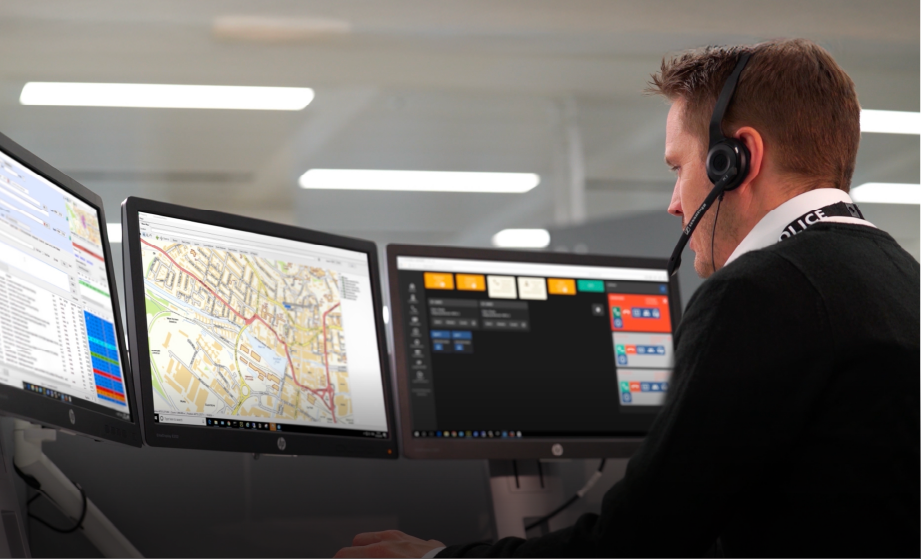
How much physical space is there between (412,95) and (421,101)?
0.10 meters

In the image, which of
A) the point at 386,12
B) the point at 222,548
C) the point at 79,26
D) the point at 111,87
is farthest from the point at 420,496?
the point at 111,87

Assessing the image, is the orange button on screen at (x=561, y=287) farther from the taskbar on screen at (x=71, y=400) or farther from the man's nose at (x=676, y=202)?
the taskbar on screen at (x=71, y=400)

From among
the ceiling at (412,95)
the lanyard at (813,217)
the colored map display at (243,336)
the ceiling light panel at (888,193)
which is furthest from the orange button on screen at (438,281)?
the ceiling light panel at (888,193)

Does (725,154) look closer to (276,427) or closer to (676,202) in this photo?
(676,202)

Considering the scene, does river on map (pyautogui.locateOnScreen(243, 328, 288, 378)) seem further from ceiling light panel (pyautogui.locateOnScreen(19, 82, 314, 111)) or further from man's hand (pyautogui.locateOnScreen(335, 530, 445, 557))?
ceiling light panel (pyautogui.locateOnScreen(19, 82, 314, 111))

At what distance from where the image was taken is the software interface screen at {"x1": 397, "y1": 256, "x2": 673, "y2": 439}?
140 cm

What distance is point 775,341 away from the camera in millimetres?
759

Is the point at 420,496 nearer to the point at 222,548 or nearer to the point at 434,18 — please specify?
the point at 222,548

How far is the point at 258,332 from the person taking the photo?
1.22 meters

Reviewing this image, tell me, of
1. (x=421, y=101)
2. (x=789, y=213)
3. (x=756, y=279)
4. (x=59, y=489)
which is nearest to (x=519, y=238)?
(x=421, y=101)

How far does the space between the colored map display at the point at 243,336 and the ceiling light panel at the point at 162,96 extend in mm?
4507

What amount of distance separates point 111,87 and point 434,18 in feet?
6.92

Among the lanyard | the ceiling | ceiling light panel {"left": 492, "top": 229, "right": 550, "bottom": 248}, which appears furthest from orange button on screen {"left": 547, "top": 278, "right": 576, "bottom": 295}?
ceiling light panel {"left": 492, "top": 229, "right": 550, "bottom": 248}

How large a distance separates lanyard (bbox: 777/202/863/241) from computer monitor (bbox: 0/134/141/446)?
31.5 inches
